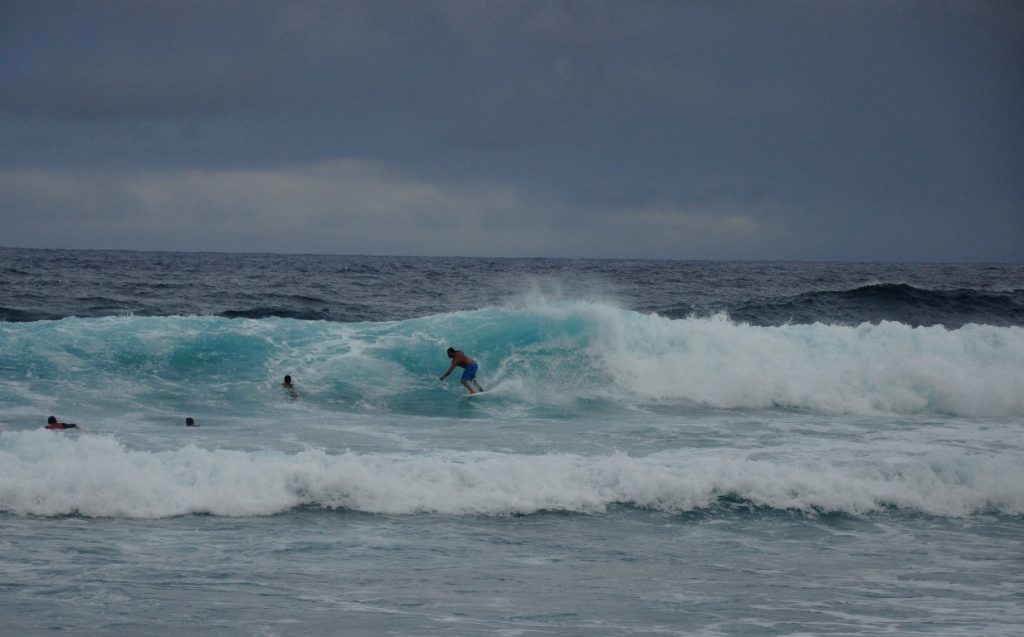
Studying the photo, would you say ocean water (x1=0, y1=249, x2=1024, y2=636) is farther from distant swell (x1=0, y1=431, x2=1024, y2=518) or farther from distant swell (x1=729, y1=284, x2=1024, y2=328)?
distant swell (x1=729, y1=284, x2=1024, y2=328)

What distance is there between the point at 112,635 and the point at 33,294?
3215 cm

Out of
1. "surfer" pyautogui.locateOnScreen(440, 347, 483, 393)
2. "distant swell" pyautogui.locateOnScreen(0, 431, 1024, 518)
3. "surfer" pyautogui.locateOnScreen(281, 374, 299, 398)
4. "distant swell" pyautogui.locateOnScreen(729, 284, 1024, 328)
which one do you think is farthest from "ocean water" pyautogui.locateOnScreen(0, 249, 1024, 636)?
"distant swell" pyautogui.locateOnScreen(729, 284, 1024, 328)

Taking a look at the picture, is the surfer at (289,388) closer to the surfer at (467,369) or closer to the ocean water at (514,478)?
the ocean water at (514,478)

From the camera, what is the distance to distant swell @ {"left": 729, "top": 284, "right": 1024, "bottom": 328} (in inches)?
1358

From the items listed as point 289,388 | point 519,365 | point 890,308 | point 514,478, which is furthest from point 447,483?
point 890,308

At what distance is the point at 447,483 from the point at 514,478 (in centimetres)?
90

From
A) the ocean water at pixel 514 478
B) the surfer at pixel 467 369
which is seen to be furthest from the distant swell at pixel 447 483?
the surfer at pixel 467 369

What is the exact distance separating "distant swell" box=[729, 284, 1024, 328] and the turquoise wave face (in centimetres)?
1114

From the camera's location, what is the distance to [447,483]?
1188 centimetres

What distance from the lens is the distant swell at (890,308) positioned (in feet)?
113

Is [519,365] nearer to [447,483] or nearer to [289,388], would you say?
[289,388]

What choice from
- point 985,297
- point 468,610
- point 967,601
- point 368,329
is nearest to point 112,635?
point 468,610

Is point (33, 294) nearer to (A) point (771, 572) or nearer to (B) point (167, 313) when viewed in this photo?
(B) point (167, 313)

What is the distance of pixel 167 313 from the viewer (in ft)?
104
